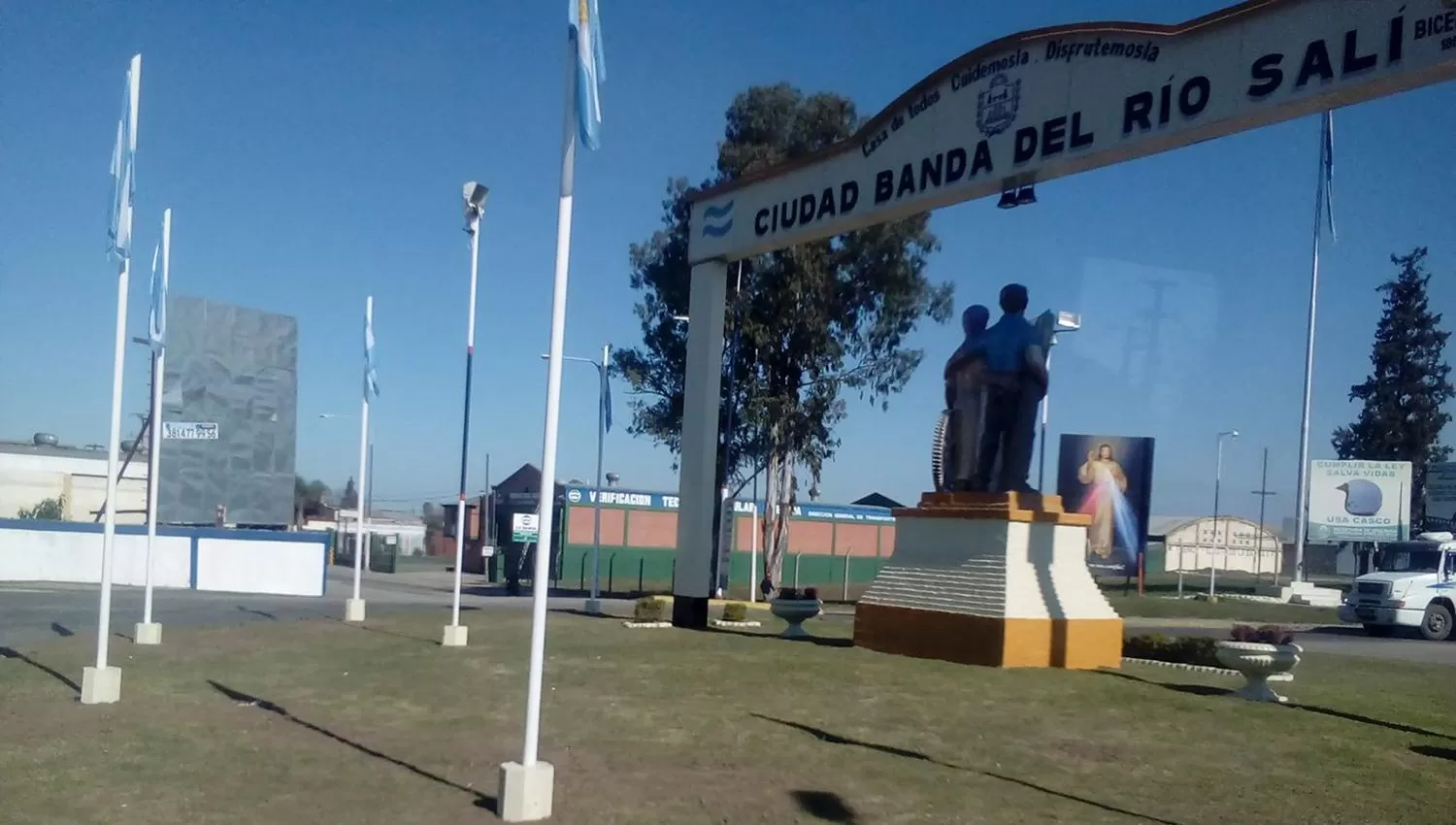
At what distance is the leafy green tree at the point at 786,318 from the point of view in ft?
111

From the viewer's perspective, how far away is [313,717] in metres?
10.7

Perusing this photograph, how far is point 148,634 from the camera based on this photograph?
16.6m

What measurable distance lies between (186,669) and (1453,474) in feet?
166

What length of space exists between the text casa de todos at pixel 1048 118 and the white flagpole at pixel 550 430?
7.49m

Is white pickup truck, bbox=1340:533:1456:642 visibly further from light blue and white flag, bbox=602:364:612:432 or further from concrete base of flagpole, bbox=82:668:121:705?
concrete base of flagpole, bbox=82:668:121:705

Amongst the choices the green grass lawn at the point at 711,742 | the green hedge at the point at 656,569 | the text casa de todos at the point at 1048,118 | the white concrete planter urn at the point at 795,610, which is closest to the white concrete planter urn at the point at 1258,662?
the green grass lawn at the point at 711,742

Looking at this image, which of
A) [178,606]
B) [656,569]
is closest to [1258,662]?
[178,606]

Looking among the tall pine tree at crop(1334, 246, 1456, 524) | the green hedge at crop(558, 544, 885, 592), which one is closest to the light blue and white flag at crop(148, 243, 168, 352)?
the green hedge at crop(558, 544, 885, 592)

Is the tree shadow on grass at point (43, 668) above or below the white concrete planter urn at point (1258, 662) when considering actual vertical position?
below

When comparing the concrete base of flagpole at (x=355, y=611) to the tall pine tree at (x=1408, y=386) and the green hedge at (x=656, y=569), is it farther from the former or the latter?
the tall pine tree at (x=1408, y=386)

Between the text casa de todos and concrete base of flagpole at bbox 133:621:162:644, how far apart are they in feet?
34.9

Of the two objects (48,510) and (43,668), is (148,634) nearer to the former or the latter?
(43,668)

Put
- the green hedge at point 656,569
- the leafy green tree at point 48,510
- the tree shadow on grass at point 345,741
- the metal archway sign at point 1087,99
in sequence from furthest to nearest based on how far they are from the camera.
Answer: the leafy green tree at point 48,510 < the green hedge at point 656,569 < the metal archway sign at point 1087,99 < the tree shadow on grass at point 345,741

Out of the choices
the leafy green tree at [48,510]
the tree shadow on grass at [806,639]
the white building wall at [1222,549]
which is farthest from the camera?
the white building wall at [1222,549]
